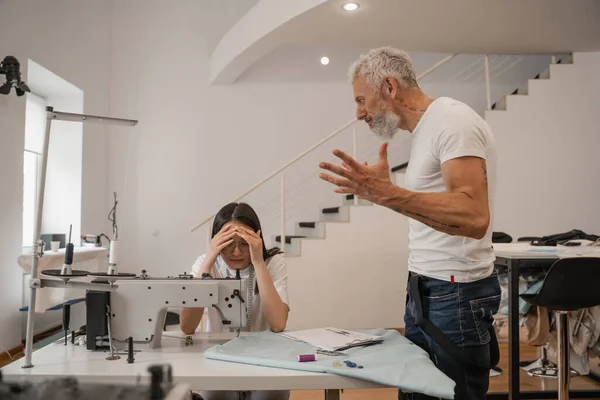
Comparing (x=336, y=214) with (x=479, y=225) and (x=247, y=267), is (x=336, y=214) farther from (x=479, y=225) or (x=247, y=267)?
(x=479, y=225)

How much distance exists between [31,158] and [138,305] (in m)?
4.03

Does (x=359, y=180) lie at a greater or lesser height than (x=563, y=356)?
greater

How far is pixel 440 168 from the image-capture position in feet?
4.72

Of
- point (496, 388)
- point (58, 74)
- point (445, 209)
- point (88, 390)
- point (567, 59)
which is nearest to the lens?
point (88, 390)

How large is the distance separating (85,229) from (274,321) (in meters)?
4.25

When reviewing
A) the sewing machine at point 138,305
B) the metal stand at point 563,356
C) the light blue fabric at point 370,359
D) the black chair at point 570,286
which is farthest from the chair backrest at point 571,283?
the sewing machine at point 138,305

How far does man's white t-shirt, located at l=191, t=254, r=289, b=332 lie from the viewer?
195cm

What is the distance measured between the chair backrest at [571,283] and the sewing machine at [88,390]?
225 centimetres

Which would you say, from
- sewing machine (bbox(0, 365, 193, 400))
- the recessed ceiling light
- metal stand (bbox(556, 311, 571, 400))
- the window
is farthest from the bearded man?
the window

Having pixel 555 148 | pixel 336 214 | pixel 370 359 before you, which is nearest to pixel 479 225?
pixel 370 359

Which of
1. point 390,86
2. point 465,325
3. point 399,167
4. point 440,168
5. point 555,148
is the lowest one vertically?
point 465,325

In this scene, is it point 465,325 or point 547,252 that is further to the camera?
point 547,252

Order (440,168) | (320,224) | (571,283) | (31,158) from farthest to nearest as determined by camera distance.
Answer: (320,224) → (31,158) → (571,283) → (440,168)

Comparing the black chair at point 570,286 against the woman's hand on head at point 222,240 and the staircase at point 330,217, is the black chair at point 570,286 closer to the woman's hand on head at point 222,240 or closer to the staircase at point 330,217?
the woman's hand on head at point 222,240
